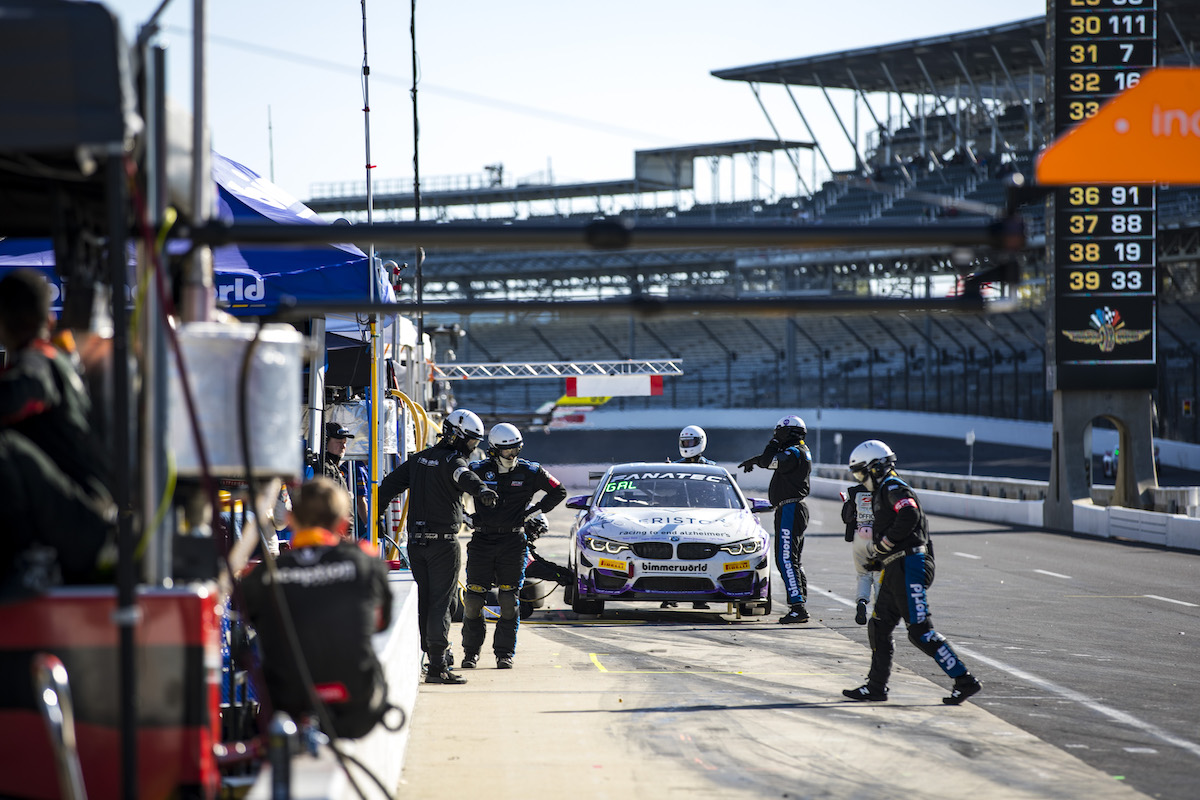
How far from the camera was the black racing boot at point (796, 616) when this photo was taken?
43.9 ft

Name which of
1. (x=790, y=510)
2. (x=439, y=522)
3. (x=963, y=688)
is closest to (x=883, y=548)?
(x=963, y=688)

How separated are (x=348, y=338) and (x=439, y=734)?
580 centimetres

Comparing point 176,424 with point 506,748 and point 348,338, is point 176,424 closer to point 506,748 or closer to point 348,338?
point 506,748

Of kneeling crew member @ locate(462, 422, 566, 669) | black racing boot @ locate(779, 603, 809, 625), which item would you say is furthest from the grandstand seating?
kneeling crew member @ locate(462, 422, 566, 669)

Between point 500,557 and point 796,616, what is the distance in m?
3.88

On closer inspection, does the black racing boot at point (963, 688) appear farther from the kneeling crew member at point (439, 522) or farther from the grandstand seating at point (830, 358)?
the grandstand seating at point (830, 358)

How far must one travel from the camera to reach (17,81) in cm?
371

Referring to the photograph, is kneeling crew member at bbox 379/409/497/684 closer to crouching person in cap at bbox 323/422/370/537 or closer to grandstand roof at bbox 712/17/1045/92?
crouching person in cap at bbox 323/422/370/537

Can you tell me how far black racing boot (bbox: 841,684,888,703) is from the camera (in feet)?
30.3

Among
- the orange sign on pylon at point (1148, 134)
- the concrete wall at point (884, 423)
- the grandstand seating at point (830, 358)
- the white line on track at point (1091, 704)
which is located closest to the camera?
the orange sign on pylon at point (1148, 134)

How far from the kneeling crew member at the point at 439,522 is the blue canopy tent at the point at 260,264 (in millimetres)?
1290

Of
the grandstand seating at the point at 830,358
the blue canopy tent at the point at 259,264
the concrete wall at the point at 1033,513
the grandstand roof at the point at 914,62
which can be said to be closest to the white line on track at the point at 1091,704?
the blue canopy tent at the point at 259,264

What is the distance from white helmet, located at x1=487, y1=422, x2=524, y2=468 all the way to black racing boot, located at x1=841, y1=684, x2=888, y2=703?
11.0ft

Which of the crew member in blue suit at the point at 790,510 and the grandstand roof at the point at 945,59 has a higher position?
the grandstand roof at the point at 945,59
